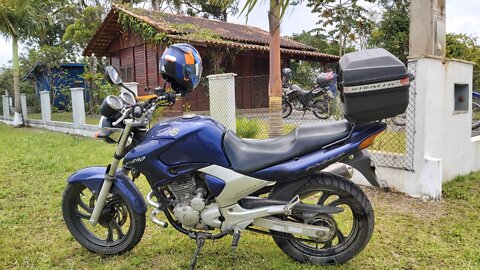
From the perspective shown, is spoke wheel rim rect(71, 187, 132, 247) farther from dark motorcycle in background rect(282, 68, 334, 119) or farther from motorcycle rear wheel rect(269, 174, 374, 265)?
dark motorcycle in background rect(282, 68, 334, 119)

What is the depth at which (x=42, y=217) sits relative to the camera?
3754mm

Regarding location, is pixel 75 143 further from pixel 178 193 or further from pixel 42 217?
pixel 178 193

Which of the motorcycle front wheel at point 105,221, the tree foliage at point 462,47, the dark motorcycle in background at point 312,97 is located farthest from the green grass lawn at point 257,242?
the tree foliage at point 462,47

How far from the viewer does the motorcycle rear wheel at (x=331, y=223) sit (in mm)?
2436

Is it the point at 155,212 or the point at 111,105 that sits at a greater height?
the point at 111,105

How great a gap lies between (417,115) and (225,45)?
9419 mm

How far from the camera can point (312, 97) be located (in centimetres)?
1054

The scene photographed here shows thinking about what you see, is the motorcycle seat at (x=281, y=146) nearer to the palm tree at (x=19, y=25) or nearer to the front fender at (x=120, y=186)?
the front fender at (x=120, y=186)

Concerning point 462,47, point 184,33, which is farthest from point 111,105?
point 462,47

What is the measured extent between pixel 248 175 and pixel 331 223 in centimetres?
63

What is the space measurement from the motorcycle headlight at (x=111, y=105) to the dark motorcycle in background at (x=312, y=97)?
704 cm

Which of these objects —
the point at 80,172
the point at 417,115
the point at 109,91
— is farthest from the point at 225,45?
the point at 80,172

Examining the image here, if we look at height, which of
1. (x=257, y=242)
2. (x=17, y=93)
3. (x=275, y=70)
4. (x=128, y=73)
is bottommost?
(x=257, y=242)

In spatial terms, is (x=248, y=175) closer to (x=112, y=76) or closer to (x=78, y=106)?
(x=112, y=76)
